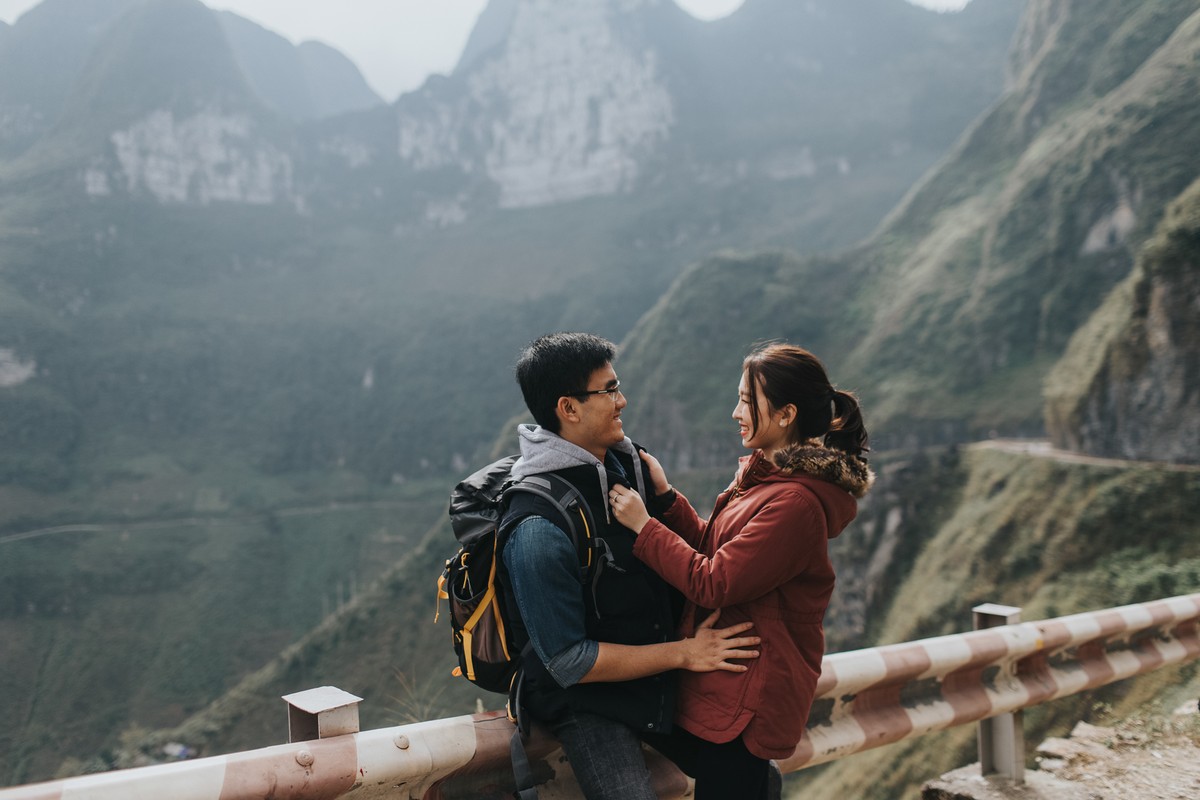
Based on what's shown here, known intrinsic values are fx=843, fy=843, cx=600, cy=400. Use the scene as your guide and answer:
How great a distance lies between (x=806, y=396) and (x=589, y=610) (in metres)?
0.99

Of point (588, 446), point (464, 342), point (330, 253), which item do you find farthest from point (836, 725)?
point (330, 253)

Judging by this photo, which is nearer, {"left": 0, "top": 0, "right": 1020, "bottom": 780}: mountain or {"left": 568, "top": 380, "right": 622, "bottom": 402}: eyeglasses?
{"left": 568, "top": 380, "right": 622, "bottom": 402}: eyeglasses

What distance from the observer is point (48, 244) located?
132 meters

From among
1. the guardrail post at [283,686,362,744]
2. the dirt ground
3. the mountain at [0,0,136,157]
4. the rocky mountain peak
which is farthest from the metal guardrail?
the mountain at [0,0,136,157]

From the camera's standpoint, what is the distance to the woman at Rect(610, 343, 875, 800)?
→ 8.21ft

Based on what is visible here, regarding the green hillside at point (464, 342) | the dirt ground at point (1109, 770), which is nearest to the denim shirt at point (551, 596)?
the dirt ground at point (1109, 770)

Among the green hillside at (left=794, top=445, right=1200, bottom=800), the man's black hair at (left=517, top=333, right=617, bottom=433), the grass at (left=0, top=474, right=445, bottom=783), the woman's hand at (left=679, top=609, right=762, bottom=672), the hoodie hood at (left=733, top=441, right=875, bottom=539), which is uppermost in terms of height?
the man's black hair at (left=517, top=333, right=617, bottom=433)

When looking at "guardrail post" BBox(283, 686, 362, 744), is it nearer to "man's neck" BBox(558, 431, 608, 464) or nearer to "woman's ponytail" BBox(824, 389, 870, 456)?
"man's neck" BBox(558, 431, 608, 464)

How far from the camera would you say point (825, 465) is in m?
2.60

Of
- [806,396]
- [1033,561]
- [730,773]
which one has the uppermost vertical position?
[806,396]

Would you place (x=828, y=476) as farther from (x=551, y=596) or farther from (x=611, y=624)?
(x=551, y=596)

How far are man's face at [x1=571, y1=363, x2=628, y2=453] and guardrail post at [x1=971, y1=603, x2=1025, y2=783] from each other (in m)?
2.51

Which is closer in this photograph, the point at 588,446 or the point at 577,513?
the point at 577,513

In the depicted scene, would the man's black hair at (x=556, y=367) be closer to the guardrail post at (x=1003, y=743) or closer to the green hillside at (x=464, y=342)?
the guardrail post at (x=1003, y=743)
